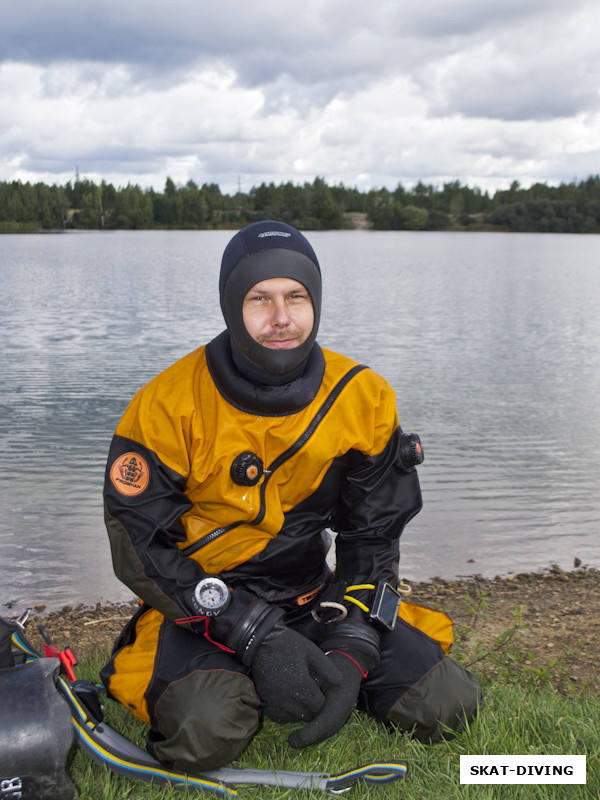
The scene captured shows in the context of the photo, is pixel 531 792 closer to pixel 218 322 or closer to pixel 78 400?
pixel 78 400

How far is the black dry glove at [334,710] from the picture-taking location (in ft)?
8.44

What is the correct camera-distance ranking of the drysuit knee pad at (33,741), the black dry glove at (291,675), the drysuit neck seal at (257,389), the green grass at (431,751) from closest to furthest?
the drysuit knee pad at (33,741), the green grass at (431,751), the black dry glove at (291,675), the drysuit neck seal at (257,389)

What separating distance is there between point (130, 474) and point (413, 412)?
7.37 meters

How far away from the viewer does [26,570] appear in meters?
5.15

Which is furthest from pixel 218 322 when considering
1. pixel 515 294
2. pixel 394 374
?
pixel 515 294

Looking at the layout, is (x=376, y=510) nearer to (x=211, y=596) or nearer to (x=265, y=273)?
(x=211, y=596)

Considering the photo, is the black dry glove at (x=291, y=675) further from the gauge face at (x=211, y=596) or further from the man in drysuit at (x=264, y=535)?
the gauge face at (x=211, y=596)

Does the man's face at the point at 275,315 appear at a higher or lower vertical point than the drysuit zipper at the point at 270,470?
higher

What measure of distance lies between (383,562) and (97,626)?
197cm

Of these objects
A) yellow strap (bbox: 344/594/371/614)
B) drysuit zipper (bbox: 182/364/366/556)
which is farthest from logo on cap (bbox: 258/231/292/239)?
yellow strap (bbox: 344/594/371/614)

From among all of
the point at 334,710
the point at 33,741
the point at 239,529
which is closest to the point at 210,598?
the point at 239,529

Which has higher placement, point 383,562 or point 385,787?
point 383,562

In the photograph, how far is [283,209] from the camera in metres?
110

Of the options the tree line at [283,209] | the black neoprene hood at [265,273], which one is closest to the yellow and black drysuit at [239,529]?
the black neoprene hood at [265,273]
